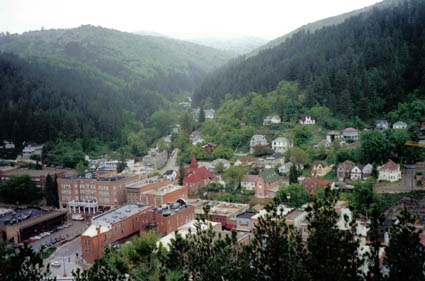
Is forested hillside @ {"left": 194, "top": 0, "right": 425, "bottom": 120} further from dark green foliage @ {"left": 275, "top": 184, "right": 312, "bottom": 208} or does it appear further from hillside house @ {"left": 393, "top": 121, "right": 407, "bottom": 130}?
dark green foliage @ {"left": 275, "top": 184, "right": 312, "bottom": 208}

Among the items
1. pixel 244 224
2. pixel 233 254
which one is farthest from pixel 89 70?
pixel 233 254

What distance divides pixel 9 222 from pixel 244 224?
1893cm

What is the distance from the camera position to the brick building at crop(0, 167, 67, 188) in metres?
44.5

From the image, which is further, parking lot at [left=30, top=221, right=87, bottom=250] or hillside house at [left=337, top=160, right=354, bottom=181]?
hillside house at [left=337, top=160, right=354, bottom=181]

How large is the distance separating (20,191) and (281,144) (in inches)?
1130

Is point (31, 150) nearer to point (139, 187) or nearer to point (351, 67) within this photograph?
point (139, 187)

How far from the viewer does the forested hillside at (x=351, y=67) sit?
51844 millimetres

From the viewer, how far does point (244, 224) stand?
95.7 feet

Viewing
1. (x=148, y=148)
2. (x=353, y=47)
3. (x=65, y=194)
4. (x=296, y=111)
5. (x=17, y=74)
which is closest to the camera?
(x=65, y=194)

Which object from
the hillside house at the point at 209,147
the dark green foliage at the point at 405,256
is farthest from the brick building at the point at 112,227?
the dark green foliage at the point at 405,256

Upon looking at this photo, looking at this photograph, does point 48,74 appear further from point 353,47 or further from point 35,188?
point 353,47

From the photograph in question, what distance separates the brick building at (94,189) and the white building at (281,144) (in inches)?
642

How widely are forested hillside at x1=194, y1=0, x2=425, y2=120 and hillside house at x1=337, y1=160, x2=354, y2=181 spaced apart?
49.5 ft

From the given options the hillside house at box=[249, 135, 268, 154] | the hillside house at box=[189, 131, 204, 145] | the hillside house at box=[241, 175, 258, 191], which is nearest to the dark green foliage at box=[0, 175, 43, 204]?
the hillside house at box=[189, 131, 204, 145]
